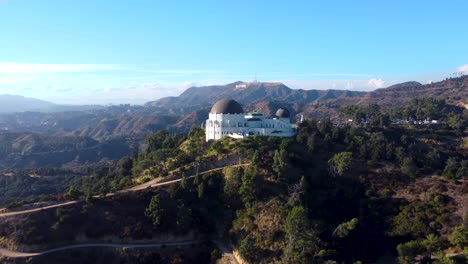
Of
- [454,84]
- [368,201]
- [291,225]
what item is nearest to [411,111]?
[368,201]

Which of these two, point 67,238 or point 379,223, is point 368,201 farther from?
point 67,238

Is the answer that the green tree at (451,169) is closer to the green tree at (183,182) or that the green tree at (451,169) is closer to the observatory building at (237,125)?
the observatory building at (237,125)

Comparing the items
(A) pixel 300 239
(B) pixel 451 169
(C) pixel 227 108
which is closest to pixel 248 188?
(A) pixel 300 239

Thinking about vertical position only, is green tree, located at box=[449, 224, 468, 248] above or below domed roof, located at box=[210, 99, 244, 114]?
below

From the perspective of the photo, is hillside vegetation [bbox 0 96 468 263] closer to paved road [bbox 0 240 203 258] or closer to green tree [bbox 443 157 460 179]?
green tree [bbox 443 157 460 179]

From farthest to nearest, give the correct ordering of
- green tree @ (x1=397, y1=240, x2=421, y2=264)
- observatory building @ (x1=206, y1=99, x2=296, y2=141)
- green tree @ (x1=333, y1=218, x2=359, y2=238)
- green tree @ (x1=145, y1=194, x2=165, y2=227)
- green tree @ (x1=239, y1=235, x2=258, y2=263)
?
observatory building @ (x1=206, y1=99, x2=296, y2=141) → green tree @ (x1=145, y1=194, x2=165, y2=227) → green tree @ (x1=333, y1=218, x2=359, y2=238) → green tree @ (x1=239, y1=235, x2=258, y2=263) → green tree @ (x1=397, y1=240, x2=421, y2=264)

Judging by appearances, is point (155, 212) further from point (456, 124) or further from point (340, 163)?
point (456, 124)

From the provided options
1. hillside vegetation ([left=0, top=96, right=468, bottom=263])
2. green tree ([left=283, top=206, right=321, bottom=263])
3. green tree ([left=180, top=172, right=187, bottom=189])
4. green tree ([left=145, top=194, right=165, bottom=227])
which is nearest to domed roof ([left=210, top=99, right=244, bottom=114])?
hillside vegetation ([left=0, top=96, right=468, bottom=263])

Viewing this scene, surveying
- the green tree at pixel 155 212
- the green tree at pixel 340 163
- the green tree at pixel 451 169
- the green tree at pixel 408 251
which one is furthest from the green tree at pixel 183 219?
the green tree at pixel 451 169
